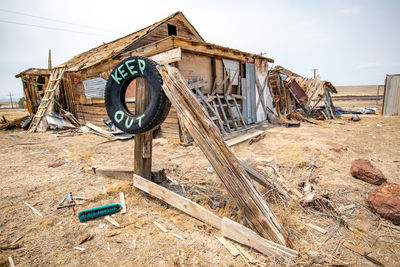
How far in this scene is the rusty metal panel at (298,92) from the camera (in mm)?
14070

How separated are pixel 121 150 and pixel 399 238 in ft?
21.9

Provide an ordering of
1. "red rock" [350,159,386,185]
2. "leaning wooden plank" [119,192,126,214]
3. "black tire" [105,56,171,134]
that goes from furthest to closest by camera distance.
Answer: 1. "red rock" [350,159,386,185]
2. "leaning wooden plank" [119,192,126,214]
3. "black tire" [105,56,171,134]

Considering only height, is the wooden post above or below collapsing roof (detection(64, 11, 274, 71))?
below

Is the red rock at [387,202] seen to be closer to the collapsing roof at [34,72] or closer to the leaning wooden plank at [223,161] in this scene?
the leaning wooden plank at [223,161]

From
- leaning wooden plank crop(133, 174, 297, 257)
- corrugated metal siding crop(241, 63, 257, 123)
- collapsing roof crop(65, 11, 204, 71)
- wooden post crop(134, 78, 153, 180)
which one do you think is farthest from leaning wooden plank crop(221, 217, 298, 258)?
collapsing roof crop(65, 11, 204, 71)

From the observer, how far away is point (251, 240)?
2.11m

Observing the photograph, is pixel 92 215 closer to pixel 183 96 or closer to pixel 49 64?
pixel 183 96

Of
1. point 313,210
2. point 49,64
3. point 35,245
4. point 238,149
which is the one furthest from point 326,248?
point 49,64

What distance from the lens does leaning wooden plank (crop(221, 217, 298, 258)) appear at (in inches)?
74.9

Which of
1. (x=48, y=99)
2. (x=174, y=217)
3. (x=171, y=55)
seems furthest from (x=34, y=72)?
(x=174, y=217)

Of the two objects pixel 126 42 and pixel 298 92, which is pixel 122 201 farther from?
pixel 298 92

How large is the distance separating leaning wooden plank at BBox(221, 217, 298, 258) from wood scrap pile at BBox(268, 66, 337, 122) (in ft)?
37.3

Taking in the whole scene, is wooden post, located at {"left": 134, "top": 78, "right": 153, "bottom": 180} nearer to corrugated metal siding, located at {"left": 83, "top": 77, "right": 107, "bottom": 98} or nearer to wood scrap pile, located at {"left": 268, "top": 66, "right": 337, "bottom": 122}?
corrugated metal siding, located at {"left": 83, "top": 77, "right": 107, "bottom": 98}

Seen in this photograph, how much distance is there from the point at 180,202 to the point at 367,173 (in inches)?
149
